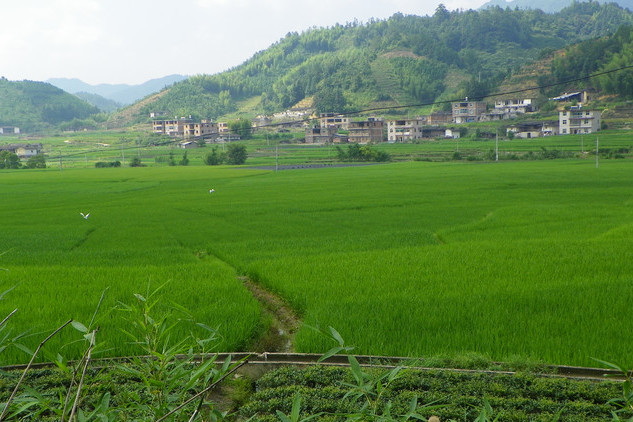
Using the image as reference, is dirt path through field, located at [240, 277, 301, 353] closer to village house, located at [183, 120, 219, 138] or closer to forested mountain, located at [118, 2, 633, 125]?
village house, located at [183, 120, 219, 138]

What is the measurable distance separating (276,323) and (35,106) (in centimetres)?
12149

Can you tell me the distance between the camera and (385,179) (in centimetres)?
2970

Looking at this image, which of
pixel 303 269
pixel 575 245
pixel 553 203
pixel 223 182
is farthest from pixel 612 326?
pixel 223 182

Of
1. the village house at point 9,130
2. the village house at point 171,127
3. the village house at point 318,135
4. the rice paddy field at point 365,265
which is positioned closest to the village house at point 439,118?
the village house at point 318,135

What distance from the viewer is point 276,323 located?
7.58 meters

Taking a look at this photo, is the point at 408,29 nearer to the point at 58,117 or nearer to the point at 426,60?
the point at 426,60

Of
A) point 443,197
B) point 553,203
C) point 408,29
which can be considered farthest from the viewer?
point 408,29

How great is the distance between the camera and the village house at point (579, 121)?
5731 cm

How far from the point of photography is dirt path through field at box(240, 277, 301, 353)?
6.74 m

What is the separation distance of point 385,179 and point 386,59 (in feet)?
272

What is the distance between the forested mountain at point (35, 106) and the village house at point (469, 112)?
72416 millimetres

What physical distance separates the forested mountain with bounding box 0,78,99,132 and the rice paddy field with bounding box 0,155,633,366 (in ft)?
320

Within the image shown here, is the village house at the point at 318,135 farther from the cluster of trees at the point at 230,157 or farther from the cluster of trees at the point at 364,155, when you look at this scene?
the cluster of trees at the point at 230,157

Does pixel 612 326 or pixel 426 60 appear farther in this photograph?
pixel 426 60
